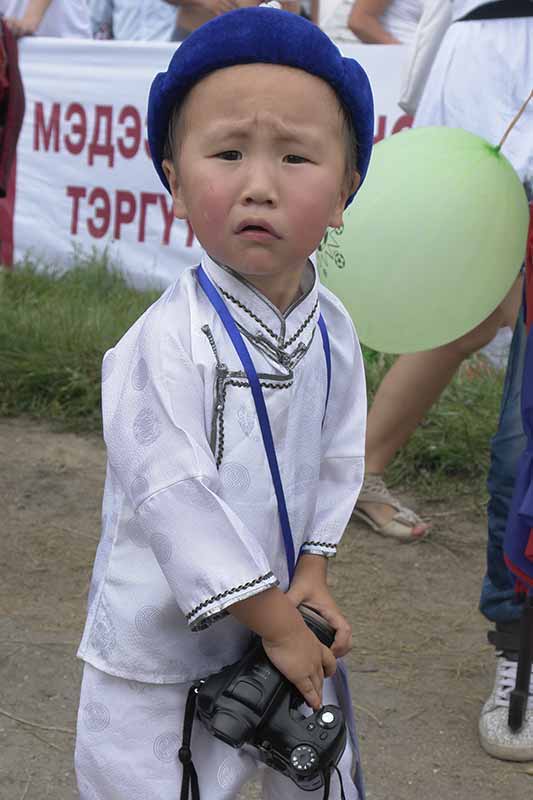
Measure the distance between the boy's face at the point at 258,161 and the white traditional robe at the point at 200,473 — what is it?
85 mm

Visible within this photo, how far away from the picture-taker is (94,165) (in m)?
6.06

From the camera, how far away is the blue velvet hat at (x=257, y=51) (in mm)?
1508

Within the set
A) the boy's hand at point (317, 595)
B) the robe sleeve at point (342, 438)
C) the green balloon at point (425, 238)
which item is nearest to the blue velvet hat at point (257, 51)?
the robe sleeve at point (342, 438)

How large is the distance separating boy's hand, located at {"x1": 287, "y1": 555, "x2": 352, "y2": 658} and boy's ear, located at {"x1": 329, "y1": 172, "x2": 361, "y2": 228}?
447mm

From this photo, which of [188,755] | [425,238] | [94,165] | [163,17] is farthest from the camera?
[163,17]

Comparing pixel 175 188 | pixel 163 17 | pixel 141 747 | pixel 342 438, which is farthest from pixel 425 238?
pixel 163 17

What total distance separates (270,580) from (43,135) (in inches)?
199

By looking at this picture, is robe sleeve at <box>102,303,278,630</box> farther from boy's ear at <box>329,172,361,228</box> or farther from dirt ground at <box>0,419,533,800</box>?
dirt ground at <box>0,419,533,800</box>

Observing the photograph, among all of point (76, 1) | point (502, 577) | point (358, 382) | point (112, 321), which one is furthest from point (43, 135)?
point (358, 382)

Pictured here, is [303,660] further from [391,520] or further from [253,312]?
[391,520]

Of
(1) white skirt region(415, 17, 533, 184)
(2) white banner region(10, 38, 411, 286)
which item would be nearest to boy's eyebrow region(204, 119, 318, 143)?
(1) white skirt region(415, 17, 533, 184)

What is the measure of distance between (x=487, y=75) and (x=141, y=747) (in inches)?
83.7

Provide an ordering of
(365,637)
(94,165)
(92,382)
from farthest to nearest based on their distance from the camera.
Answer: (94,165)
(92,382)
(365,637)

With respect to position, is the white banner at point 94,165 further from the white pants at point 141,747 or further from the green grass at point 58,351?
the white pants at point 141,747
